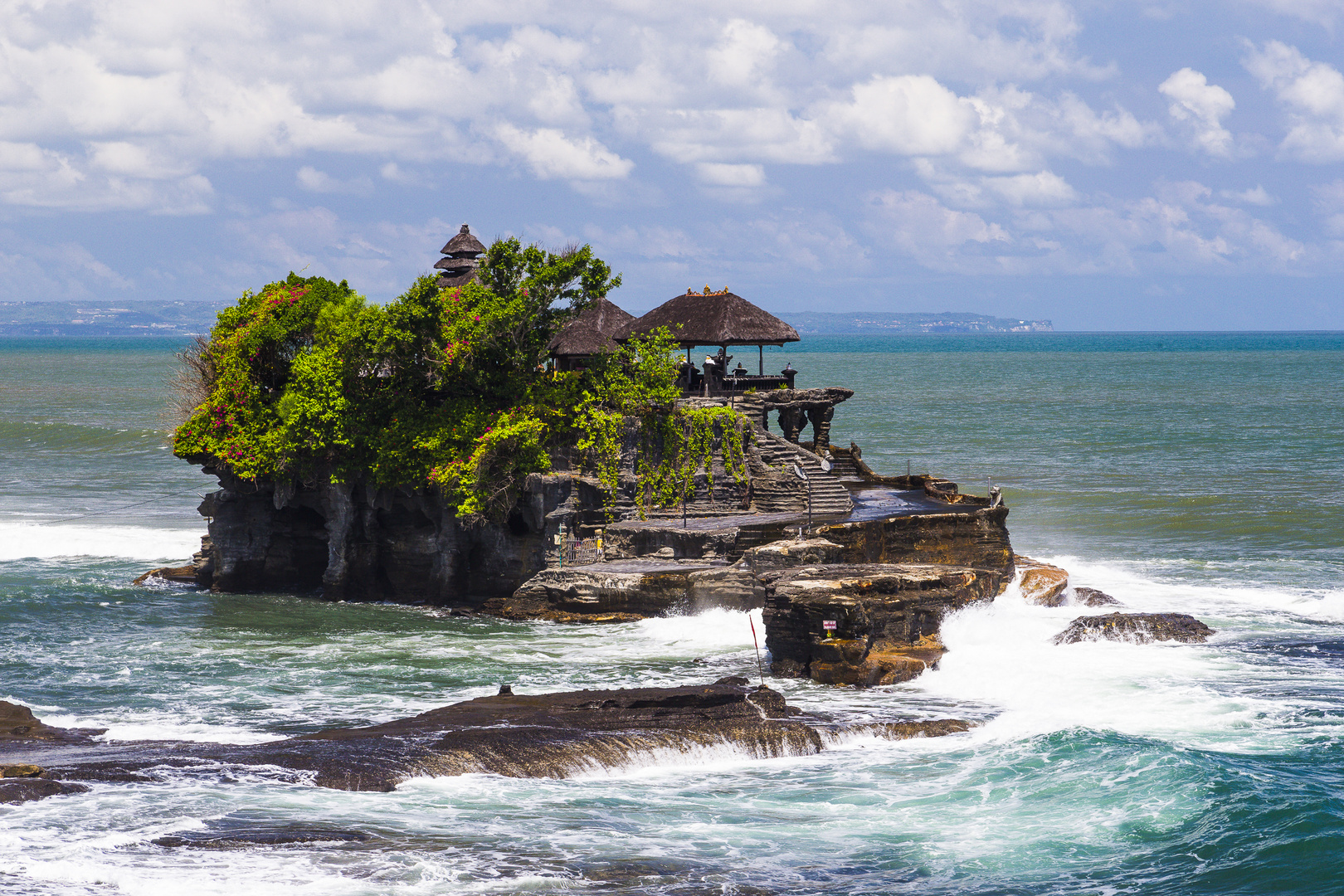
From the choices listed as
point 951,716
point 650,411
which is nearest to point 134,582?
point 650,411

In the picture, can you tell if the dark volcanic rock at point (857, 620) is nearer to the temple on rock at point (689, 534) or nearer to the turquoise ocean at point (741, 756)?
the temple on rock at point (689, 534)

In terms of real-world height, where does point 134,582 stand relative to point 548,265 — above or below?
below

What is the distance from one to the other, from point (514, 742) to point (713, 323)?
18.4m

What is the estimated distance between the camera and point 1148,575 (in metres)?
42.9

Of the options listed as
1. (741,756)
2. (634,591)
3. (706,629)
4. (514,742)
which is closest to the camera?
(514,742)

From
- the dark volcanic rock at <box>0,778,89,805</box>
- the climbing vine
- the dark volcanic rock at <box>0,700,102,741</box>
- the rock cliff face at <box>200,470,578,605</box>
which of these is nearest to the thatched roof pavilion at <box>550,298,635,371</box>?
the climbing vine

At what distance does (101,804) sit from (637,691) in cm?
961

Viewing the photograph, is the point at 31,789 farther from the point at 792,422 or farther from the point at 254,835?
the point at 792,422

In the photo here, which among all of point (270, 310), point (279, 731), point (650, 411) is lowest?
point (279, 731)

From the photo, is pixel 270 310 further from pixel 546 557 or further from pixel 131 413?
pixel 131 413

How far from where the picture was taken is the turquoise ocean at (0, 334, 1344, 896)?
62.2 ft

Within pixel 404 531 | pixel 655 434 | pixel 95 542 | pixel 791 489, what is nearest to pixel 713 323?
pixel 655 434

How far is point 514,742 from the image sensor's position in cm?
2331

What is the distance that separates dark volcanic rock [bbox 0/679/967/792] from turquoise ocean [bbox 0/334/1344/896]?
1.37 ft
